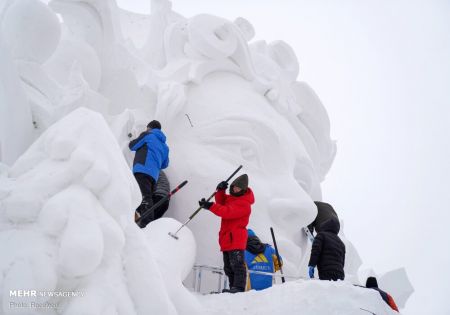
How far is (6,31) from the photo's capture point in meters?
3.56

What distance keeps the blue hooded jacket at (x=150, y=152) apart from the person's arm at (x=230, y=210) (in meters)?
0.67

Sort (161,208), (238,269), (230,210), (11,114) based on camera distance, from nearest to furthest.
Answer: (11,114) → (238,269) → (230,210) → (161,208)

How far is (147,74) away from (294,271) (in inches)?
106

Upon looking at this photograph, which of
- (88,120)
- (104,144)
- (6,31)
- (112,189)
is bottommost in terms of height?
(112,189)

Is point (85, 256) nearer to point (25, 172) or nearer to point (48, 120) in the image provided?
point (25, 172)

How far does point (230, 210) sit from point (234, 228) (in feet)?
0.49

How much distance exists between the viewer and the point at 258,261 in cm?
392

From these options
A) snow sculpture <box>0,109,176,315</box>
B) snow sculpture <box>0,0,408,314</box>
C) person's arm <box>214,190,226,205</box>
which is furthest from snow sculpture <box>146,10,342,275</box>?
snow sculpture <box>0,109,176,315</box>

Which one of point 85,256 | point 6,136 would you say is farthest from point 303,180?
point 85,256

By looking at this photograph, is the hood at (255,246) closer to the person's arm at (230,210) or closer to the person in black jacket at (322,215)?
the person's arm at (230,210)

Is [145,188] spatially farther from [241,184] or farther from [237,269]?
[237,269]

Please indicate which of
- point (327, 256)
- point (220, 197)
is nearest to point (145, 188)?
point (220, 197)

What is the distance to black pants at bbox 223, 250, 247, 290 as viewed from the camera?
3422mm

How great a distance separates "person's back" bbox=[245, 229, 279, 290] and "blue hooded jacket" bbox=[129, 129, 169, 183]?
1.04 metres
